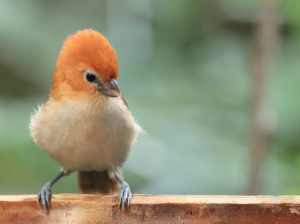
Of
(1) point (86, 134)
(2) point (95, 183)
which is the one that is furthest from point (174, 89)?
(1) point (86, 134)

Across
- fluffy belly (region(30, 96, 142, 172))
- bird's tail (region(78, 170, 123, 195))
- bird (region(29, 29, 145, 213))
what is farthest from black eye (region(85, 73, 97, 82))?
bird's tail (region(78, 170, 123, 195))

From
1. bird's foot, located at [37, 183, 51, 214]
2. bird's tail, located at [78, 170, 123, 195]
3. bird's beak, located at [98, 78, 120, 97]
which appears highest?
bird's beak, located at [98, 78, 120, 97]

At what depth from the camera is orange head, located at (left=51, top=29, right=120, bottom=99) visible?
5.32 feet

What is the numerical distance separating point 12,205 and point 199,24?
3376 mm

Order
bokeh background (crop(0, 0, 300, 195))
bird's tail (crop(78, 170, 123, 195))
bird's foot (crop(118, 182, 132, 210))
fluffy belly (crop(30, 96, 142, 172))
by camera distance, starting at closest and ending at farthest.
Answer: bird's foot (crop(118, 182, 132, 210))
fluffy belly (crop(30, 96, 142, 172))
bird's tail (crop(78, 170, 123, 195))
bokeh background (crop(0, 0, 300, 195))

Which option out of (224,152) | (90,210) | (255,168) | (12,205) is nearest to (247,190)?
(255,168)

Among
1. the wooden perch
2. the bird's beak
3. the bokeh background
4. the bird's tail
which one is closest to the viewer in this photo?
the wooden perch

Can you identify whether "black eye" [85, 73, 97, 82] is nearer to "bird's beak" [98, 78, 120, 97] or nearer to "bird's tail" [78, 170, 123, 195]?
"bird's beak" [98, 78, 120, 97]

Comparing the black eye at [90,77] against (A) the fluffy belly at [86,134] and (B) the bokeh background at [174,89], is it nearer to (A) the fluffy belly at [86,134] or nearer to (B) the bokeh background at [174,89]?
(A) the fluffy belly at [86,134]

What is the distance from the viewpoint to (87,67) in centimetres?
167

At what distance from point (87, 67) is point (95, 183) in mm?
1049

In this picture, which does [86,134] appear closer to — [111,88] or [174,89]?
[111,88]

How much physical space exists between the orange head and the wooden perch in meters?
0.53

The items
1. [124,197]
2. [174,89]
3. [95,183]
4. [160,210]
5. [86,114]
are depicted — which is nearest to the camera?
[160,210]
